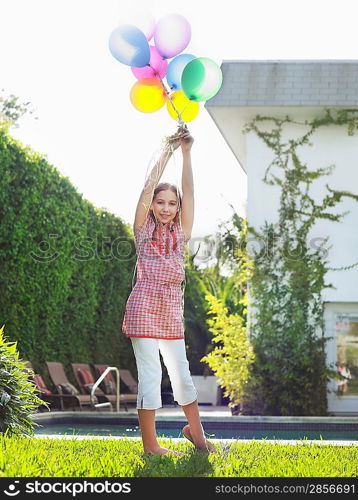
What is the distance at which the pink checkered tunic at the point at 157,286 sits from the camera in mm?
4648

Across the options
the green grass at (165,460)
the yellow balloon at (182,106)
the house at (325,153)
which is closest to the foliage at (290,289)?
the house at (325,153)

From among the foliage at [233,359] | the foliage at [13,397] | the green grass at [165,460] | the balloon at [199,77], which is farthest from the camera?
the foliage at [233,359]

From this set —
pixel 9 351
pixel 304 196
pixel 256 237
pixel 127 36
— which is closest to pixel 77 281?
pixel 256 237

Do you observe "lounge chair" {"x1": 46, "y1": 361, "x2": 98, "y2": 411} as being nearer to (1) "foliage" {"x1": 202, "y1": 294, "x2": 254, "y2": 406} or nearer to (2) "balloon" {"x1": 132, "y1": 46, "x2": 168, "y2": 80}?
(1) "foliage" {"x1": 202, "y1": 294, "x2": 254, "y2": 406}

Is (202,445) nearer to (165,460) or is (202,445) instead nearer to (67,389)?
(165,460)

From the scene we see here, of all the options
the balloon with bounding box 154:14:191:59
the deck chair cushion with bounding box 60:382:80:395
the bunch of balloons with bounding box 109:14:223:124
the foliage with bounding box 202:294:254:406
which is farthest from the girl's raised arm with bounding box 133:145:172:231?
the deck chair cushion with bounding box 60:382:80:395

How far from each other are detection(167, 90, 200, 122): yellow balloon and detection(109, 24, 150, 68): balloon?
0.37m

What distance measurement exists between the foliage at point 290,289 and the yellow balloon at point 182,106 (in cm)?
622

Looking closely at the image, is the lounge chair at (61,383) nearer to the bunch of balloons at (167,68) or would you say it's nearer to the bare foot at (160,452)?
the bunch of balloons at (167,68)

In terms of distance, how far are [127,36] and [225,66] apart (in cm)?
710

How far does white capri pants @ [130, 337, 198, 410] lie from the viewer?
4598 mm
